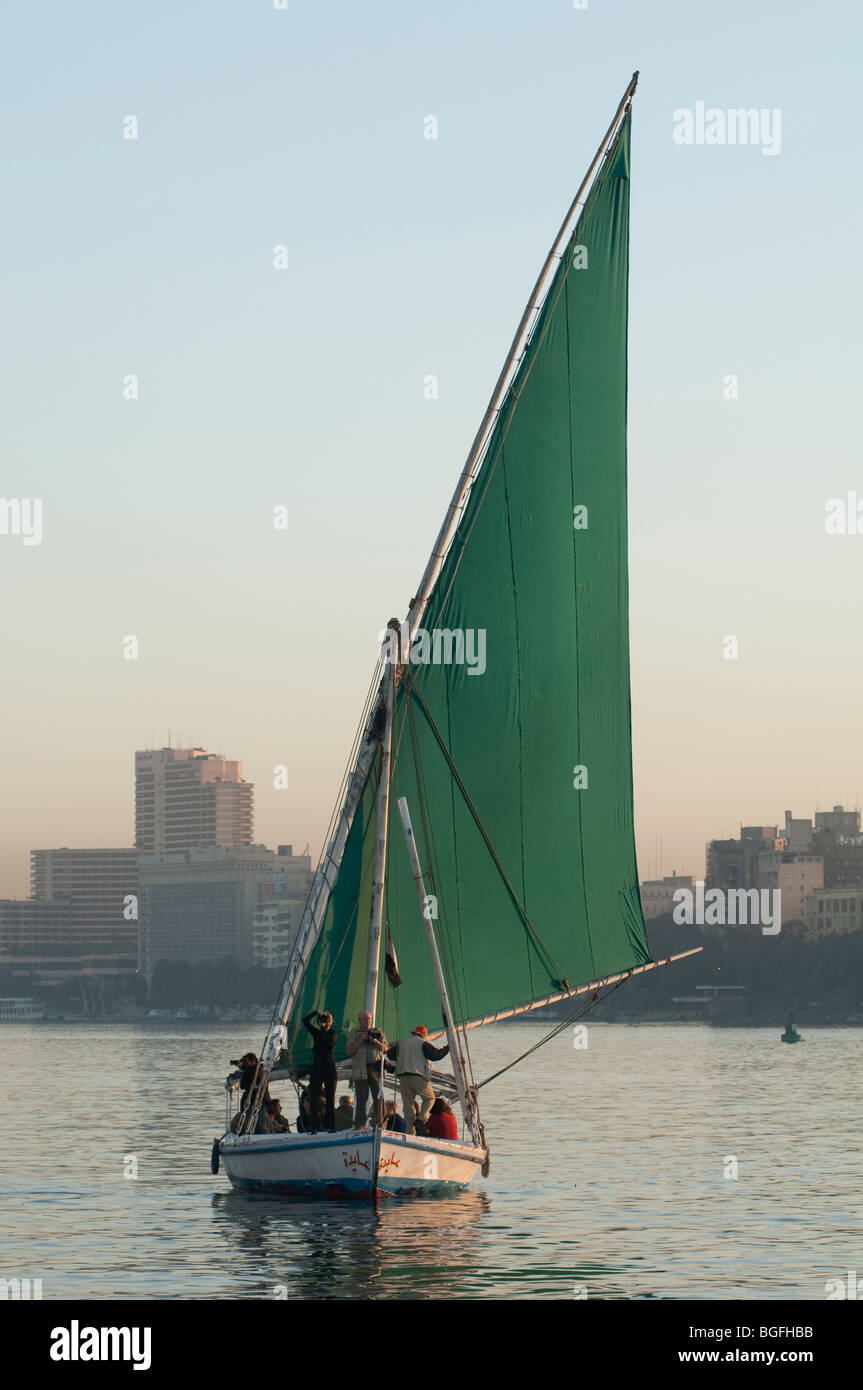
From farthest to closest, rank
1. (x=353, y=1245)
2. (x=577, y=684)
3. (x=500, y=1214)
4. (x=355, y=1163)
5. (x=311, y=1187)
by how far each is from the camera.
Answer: (x=577, y=684) < (x=500, y=1214) < (x=311, y=1187) < (x=355, y=1163) < (x=353, y=1245)

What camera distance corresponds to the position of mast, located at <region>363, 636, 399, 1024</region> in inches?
1224

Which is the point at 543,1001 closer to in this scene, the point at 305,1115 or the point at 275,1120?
the point at 305,1115

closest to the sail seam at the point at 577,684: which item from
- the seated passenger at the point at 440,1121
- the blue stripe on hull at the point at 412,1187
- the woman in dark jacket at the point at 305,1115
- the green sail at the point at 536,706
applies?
the green sail at the point at 536,706

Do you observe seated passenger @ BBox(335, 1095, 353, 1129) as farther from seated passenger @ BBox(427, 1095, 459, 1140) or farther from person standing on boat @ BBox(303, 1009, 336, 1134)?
seated passenger @ BBox(427, 1095, 459, 1140)

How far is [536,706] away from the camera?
110 feet

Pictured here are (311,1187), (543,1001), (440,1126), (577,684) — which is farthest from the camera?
(577,684)

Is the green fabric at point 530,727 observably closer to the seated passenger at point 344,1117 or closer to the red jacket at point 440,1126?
the seated passenger at point 344,1117

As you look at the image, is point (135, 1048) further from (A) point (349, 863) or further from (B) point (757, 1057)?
(A) point (349, 863)

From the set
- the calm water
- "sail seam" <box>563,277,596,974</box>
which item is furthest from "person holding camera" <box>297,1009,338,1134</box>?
"sail seam" <box>563,277,596,974</box>

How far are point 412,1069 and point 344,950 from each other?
2.45 metres

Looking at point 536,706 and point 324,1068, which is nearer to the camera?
point 324,1068

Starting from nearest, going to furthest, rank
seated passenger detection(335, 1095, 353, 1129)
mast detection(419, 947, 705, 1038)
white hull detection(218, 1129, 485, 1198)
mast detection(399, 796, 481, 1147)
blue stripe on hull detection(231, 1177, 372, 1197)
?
white hull detection(218, 1129, 485, 1198)
blue stripe on hull detection(231, 1177, 372, 1197)
mast detection(399, 796, 481, 1147)
seated passenger detection(335, 1095, 353, 1129)
mast detection(419, 947, 705, 1038)

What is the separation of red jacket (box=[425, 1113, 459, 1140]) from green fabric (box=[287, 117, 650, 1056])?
144 cm

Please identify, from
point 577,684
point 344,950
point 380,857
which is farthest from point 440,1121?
point 577,684
